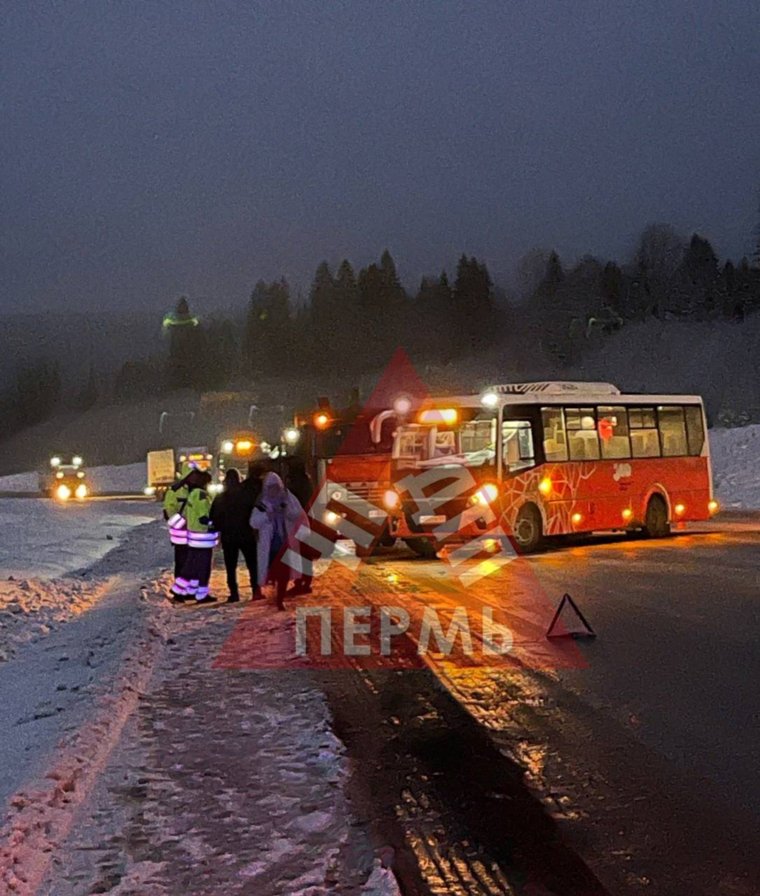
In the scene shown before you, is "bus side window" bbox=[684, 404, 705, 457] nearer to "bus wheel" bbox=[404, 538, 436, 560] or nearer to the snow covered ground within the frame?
"bus wheel" bbox=[404, 538, 436, 560]

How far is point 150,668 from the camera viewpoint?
10062 millimetres

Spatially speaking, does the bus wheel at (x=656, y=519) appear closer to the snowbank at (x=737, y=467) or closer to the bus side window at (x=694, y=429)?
the bus side window at (x=694, y=429)

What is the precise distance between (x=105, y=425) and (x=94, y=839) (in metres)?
180

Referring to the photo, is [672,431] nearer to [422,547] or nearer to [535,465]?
[535,465]

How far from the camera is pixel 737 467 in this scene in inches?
1779

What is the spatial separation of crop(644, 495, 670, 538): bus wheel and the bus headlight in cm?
598

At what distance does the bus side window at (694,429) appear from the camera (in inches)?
1024

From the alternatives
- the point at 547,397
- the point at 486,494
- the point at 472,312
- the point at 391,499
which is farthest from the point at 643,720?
the point at 472,312

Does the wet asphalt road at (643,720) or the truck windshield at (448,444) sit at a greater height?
the truck windshield at (448,444)

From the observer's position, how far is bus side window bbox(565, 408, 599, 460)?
22.6 m

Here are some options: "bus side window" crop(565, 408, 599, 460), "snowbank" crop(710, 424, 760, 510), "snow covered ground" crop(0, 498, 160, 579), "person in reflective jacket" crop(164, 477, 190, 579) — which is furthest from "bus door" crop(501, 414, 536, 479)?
"snowbank" crop(710, 424, 760, 510)

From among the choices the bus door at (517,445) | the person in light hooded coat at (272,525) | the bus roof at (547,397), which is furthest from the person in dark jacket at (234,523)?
the bus roof at (547,397)

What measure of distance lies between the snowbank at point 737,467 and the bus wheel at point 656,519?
14227 millimetres

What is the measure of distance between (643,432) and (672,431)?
1.19m
